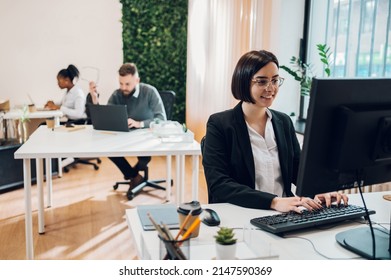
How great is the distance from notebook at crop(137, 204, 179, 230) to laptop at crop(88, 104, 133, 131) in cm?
170

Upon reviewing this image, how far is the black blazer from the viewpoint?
68.9 inches

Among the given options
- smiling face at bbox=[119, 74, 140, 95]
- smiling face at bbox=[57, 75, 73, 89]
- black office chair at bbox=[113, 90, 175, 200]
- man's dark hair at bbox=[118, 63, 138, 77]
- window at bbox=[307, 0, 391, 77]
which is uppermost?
window at bbox=[307, 0, 391, 77]

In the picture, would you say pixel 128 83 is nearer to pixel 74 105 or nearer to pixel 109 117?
pixel 109 117

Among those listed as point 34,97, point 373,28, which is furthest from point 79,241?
point 34,97

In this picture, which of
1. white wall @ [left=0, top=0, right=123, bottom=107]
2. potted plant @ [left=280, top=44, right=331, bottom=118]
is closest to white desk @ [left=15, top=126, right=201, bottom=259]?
potted plant @ [left=280, top=44, right=331, bottom=118]

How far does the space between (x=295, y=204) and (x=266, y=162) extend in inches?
14.1

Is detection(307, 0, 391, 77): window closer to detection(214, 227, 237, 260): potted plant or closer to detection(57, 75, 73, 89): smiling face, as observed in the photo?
detection(214, 227, 237, 260): potted plant

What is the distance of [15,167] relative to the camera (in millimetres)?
4141

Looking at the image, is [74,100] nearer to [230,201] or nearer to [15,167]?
[15,167]

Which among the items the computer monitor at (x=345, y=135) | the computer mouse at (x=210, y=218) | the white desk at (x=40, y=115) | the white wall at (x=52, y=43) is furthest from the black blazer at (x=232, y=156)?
the white wall at (x=52, y=43)

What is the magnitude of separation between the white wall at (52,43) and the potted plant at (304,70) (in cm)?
279

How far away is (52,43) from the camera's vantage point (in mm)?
5574

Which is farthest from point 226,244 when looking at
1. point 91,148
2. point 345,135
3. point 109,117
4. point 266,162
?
point 109,117

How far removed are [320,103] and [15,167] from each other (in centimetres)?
359
